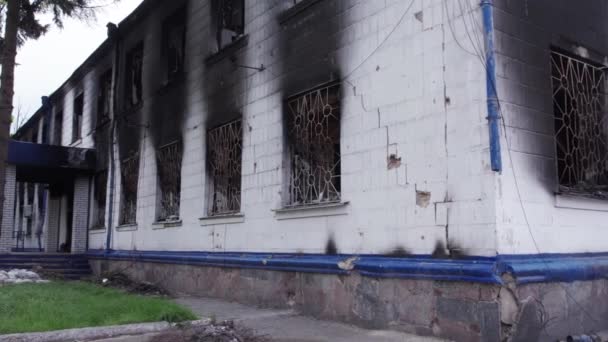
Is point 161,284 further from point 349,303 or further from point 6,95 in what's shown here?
point 349,303

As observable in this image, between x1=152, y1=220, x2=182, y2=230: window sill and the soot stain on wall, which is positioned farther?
the soot stain on wall

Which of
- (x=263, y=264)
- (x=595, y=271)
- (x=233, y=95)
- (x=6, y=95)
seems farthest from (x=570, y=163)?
(x=6, y=95)

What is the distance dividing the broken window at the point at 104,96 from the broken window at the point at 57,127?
15.9 feet

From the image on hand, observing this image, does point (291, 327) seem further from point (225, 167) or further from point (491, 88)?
point (225, 167)

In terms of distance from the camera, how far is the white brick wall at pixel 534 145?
620 cm

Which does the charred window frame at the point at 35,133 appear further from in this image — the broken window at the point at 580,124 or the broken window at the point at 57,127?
the broken window at the point at 580,124

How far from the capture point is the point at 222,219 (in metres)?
10.6

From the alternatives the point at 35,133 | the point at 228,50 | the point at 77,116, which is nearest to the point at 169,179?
the point at 228,50

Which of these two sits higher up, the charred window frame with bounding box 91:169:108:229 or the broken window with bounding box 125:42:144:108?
the broken window with bounding box 125:42:144:108

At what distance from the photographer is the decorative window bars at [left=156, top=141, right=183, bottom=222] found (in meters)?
12.7

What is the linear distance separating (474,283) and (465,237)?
1.65 feet

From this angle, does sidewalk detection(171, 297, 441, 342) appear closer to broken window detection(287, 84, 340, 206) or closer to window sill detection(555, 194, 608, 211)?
broken window detection(287, 84, 340, 206)

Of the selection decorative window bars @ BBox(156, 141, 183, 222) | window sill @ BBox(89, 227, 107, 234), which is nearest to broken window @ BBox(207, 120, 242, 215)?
decorative window bars @ BBox(156, 141, 183, 222)

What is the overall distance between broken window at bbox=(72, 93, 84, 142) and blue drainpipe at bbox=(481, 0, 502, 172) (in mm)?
16483
